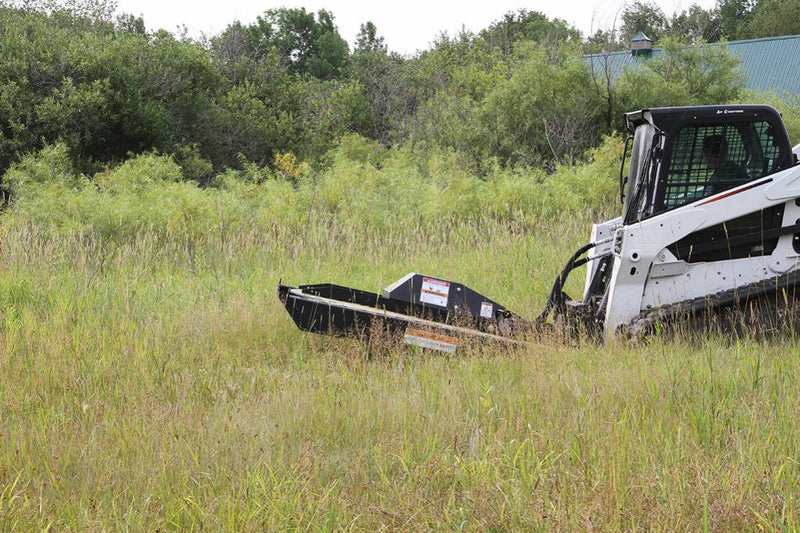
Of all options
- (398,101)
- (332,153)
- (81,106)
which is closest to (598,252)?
(81,106)

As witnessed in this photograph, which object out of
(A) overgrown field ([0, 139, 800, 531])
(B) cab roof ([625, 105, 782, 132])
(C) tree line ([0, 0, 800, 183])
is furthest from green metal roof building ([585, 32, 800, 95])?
(A) overgrown field ([0, 139, 800, 531])

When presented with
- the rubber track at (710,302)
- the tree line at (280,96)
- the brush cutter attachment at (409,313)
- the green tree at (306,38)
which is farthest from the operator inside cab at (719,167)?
the green tree at (306,38)

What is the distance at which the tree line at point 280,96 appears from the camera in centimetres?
1769

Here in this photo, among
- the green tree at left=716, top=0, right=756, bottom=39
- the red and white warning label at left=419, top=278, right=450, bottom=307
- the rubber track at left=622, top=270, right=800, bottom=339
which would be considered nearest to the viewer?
the rubber track at left=622, top=270, right=800, bottom=339

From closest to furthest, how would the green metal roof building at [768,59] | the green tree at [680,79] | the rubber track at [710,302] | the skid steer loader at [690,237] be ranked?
the rubber track at [710,302] < the skid steer loader at [690,237] < the green tree at [680,79] < the green metal roof building at [768,59]

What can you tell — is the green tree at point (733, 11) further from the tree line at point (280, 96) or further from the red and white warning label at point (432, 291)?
the red and white warning label at point (432, 291)

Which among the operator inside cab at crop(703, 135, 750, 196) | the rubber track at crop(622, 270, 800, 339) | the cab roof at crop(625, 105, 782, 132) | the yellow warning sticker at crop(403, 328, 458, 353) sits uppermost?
the cab roof at crop(625, 105, 782, 132)

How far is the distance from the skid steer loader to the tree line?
11264mm

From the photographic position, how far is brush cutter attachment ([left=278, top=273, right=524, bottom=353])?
5.57 metres

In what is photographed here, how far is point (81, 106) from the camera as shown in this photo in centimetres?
2002

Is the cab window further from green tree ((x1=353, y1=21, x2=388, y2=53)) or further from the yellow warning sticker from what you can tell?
green tree ((x1=353, y1=21, x2=388, y2=53))

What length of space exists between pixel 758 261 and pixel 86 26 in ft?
94.8

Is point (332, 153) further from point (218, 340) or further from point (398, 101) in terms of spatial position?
point (218, 340)

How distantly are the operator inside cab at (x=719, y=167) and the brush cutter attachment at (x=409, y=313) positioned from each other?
63.8 inches
